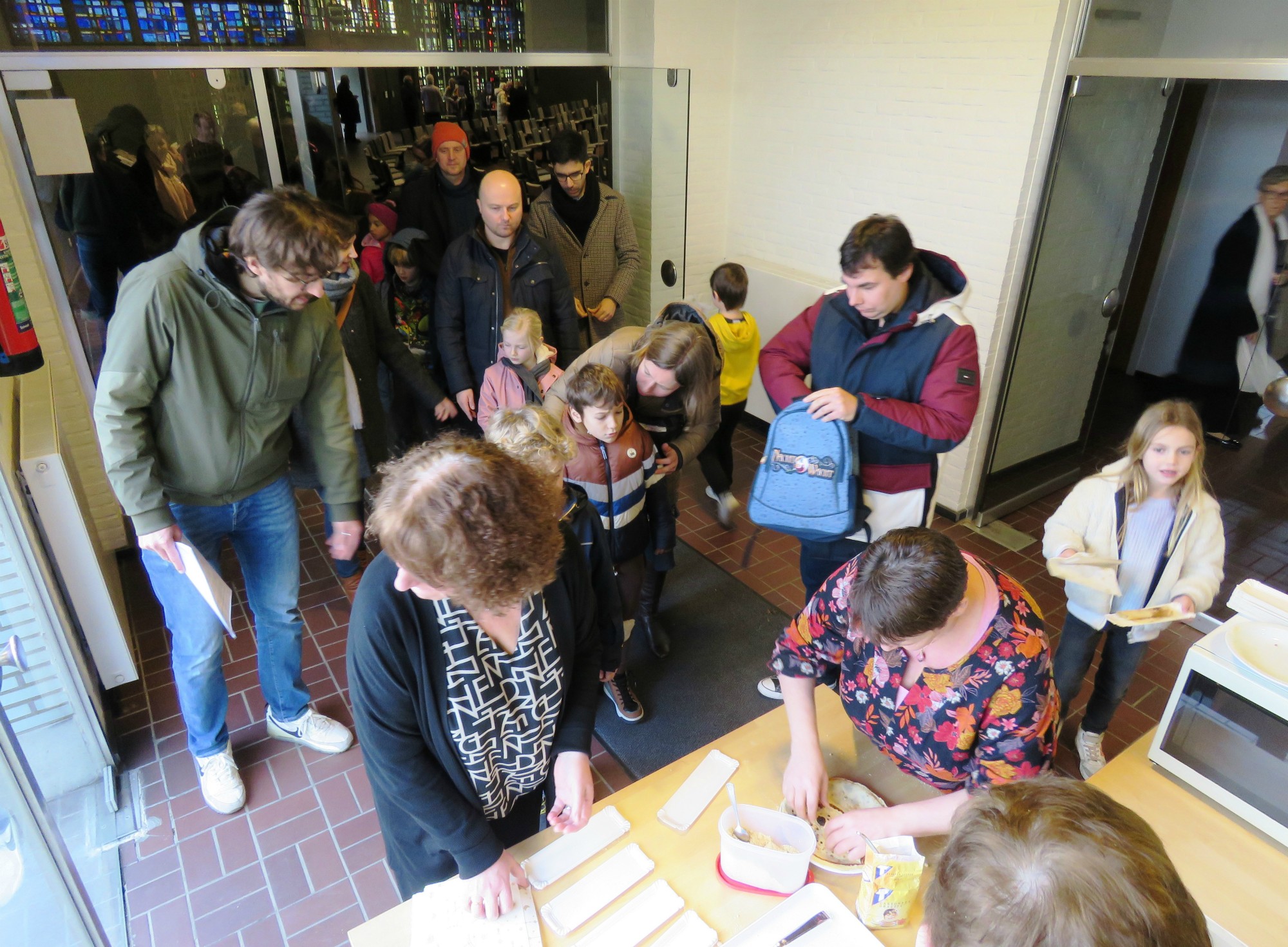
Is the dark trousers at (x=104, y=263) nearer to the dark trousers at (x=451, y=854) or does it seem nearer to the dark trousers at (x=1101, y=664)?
the dark trousers at (x=451, y=854)

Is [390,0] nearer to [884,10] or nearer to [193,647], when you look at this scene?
[884,10]

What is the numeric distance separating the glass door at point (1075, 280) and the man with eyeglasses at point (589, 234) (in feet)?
6.71

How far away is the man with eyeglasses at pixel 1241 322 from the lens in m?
3.53

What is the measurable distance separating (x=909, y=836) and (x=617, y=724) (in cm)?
164

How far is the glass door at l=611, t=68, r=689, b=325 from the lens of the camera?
460cm

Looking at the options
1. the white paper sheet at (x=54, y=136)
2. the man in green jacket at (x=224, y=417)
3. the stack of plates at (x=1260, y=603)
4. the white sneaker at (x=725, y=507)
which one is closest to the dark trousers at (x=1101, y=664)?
the stack of plates at (x=1260, y=603)

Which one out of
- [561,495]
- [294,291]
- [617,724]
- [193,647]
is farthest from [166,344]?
[617,724]

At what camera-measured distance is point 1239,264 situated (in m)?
3.76

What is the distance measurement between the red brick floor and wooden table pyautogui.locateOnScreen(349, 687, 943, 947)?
1.10 metres

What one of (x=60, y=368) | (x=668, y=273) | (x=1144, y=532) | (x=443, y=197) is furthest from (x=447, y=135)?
(x=1144, y=532)

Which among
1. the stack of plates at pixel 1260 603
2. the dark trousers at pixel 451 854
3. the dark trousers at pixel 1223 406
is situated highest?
the stack of plates at pixel 1260 603

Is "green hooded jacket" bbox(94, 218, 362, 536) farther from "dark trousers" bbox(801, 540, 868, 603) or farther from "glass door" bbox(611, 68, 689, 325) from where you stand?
"glass door" bbox(611, 68, 689, 325)

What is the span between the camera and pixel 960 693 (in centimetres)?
156

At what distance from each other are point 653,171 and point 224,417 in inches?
126
